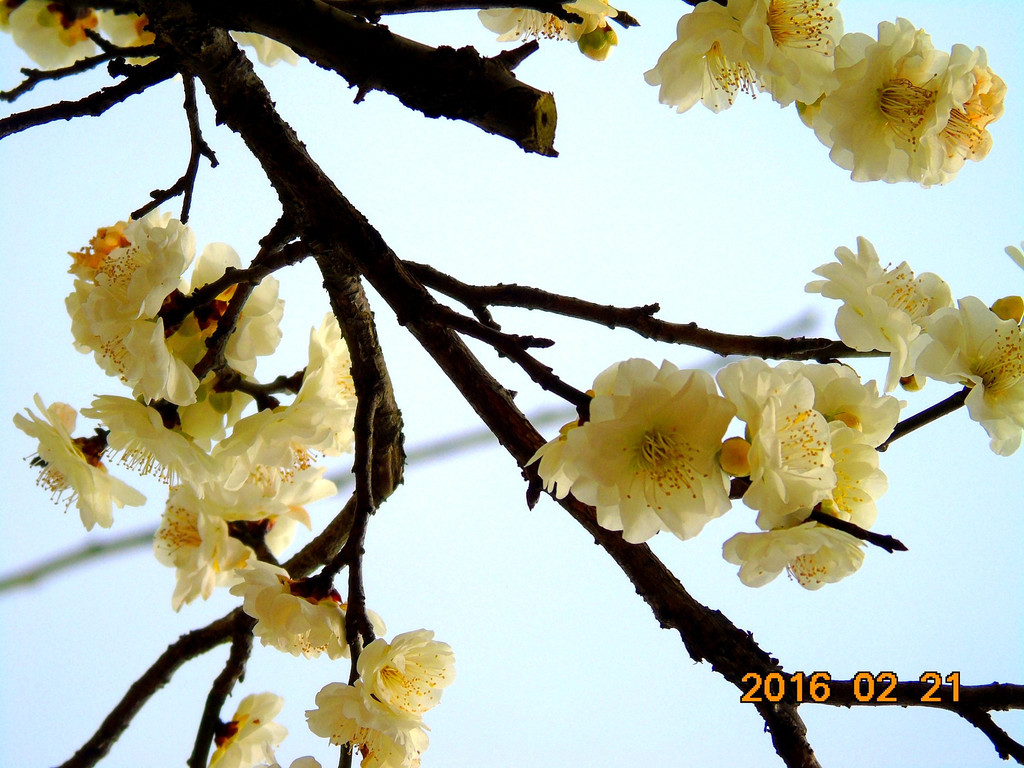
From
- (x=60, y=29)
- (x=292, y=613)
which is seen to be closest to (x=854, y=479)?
(x=292, y=613)

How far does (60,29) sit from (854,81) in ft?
2.75

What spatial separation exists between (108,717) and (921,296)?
3.13ft

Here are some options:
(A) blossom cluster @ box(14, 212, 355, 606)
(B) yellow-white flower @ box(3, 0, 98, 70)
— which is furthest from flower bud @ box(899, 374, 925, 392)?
(B) yellow-white flower @ box(3, 0, 98, 70)

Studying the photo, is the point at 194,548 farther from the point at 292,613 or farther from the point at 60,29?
the point at 60,29

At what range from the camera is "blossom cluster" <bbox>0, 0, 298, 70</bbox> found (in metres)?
0.83

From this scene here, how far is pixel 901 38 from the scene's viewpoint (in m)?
0.73

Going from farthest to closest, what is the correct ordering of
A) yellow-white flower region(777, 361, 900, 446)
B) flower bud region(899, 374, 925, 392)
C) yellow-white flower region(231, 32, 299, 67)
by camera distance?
1. yellow-white flower region(231, 32, 299, 67)
2. flower bud region(899, 374, 925, 392)
3. yellow-white flower region(777, 361, 900, 446)

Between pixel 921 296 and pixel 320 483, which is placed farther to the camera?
pixel 320 483

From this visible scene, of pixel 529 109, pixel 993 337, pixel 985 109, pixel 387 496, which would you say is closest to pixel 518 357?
pixel 529 109

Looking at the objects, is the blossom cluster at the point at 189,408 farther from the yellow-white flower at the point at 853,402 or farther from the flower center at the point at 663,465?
the yellow-white flower at the point at 853,402

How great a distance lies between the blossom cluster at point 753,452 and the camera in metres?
0.52

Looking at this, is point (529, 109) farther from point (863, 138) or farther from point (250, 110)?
point (863, 138)

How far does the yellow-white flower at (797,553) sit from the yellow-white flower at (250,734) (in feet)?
1.98

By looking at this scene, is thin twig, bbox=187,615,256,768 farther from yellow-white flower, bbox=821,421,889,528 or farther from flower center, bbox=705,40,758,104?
flower center, bbox=705,40,758,104
